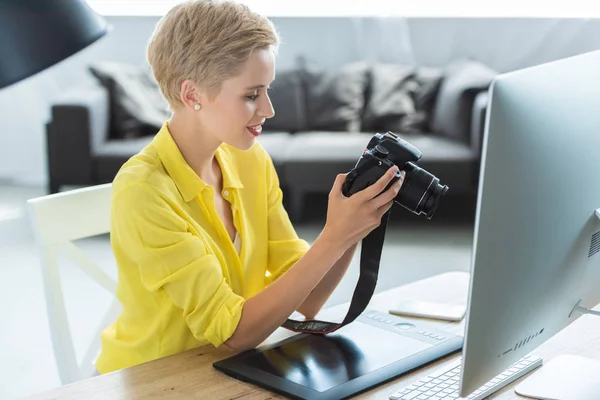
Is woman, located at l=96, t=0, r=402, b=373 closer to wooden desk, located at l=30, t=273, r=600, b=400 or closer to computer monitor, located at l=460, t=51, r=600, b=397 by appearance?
wooden desk, located at l=30, t=273, r=600, b=400

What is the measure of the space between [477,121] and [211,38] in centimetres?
315

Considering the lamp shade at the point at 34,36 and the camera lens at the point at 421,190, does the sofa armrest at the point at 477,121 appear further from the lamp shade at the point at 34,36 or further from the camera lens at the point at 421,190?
the lamp shade at the point at 34,36

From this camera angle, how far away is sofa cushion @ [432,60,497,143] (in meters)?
4.64

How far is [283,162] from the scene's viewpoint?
456cm

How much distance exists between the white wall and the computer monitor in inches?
178

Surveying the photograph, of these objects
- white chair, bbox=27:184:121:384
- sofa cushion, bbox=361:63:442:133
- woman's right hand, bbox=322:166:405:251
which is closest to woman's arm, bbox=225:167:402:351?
woman's right hand, bbox=322:166:405:251

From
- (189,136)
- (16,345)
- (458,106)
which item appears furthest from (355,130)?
(189,136)

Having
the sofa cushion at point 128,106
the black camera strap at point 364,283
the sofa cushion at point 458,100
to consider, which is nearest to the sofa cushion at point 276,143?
the sofa cushion at point 128,106

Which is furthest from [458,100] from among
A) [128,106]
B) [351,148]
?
[128,106]

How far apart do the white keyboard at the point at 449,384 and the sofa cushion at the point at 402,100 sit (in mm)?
3648

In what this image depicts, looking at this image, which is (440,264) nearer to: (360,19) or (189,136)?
(360,19)

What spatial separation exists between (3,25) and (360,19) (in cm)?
481

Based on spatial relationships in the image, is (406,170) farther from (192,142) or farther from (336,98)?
(336,98)

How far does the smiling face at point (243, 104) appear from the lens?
1.54 meters
